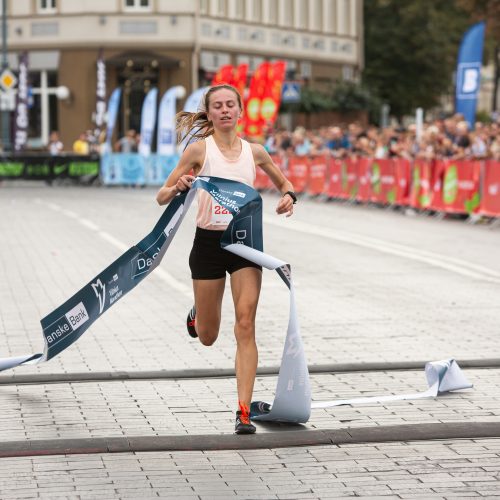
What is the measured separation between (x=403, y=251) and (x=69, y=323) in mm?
11347

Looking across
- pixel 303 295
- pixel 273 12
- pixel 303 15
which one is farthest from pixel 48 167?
pixel 303 295

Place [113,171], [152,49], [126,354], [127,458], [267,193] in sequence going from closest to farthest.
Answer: [127,458]
[126,354]
[267,193]
[113,171]
[152,49]

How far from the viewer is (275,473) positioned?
6.52m

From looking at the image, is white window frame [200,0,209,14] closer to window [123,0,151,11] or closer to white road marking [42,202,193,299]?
window [123,0,151,11]

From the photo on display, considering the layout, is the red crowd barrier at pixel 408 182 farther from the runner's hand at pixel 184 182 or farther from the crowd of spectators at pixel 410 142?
the runner's hand at pixel 184 182

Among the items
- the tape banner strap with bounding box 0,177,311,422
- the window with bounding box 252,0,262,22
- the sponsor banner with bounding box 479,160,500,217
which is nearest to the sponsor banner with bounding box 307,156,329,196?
the sponsor banner with bounding box 479,160,500,217

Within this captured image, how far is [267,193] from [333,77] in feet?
112

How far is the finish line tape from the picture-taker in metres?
7.51

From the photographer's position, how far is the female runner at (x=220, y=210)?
757 centimetres

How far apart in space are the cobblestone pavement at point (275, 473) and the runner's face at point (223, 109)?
5.51 feet

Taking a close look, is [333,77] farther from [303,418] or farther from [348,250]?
[303,418]

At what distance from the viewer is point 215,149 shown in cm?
772

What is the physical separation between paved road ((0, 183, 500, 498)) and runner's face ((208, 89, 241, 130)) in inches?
59.0

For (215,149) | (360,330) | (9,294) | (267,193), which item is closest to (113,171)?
(267,193)
